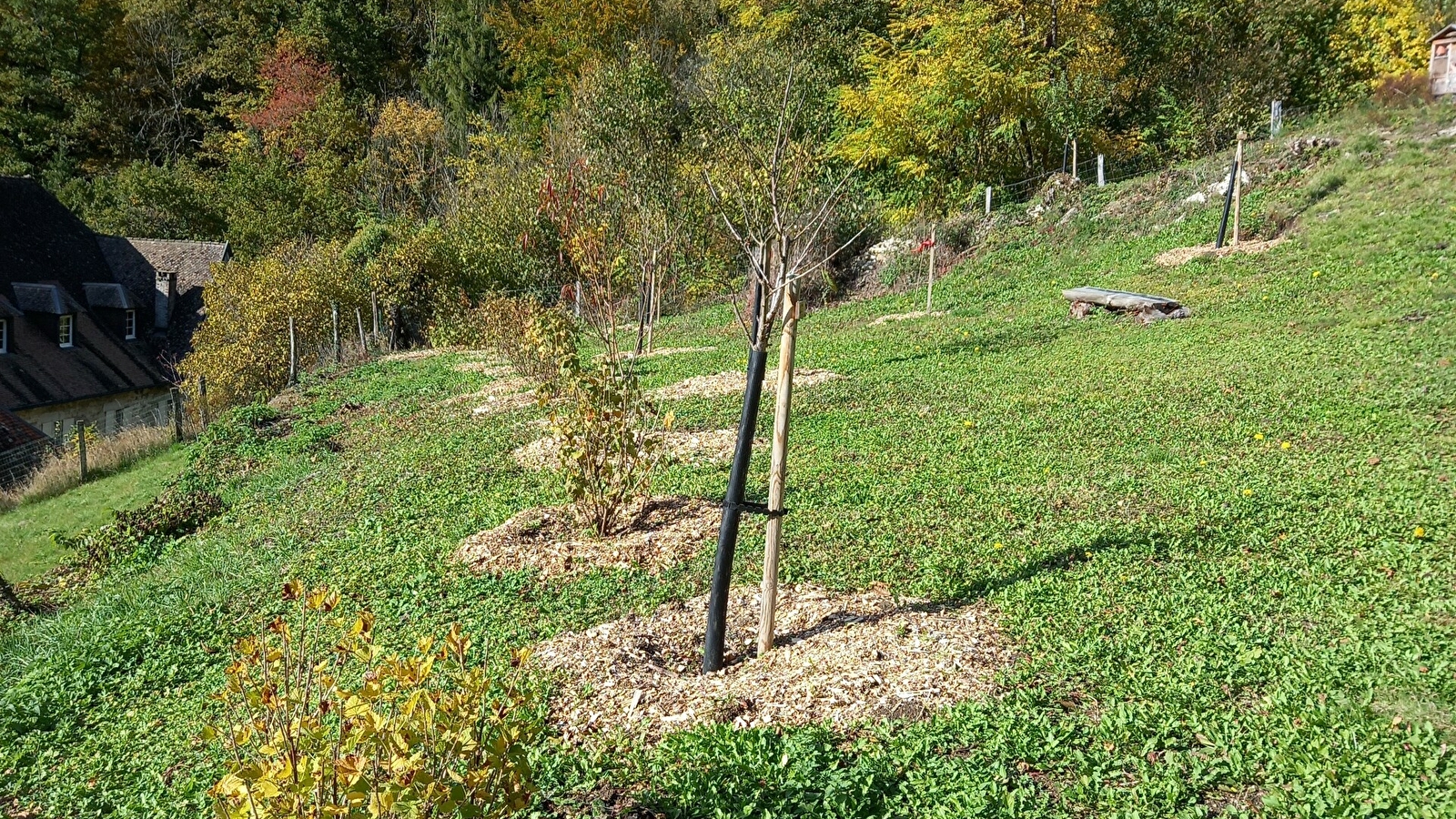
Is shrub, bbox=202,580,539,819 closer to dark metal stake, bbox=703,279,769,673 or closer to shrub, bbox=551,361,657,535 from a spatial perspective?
dark metal stake, bbox=703,279,769,673

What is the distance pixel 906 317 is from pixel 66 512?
48.6ft

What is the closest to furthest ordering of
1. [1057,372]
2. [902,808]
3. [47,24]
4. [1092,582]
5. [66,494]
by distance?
[902,808]
[1092,582]
[1057,372]
[66,494]
[47,24]

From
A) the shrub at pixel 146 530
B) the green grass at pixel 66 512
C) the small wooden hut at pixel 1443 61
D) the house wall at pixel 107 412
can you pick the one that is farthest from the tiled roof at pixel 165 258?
the small wooden hut at pixel 1443 61

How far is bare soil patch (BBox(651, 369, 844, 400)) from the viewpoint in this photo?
1190 centimetres

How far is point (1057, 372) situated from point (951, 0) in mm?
19138

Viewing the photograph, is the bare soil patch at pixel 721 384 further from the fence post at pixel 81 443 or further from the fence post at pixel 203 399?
the fence post at pixel 203 399

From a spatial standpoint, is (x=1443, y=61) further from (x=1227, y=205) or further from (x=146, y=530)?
(x=146, y=530)

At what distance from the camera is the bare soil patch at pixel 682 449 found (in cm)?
895

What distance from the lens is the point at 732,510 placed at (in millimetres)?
4410

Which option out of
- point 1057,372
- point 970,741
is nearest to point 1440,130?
point 1057,372

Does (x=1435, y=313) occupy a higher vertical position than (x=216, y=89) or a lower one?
lower

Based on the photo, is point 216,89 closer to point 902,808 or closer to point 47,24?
point 47,24

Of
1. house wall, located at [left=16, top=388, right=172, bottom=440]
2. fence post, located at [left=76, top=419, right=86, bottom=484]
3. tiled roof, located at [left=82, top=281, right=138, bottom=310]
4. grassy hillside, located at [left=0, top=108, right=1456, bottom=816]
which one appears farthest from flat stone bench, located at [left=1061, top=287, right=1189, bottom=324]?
tiled roof, located at [left=82, top=281, right=138, bottom=310]

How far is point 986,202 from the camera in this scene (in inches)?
865
